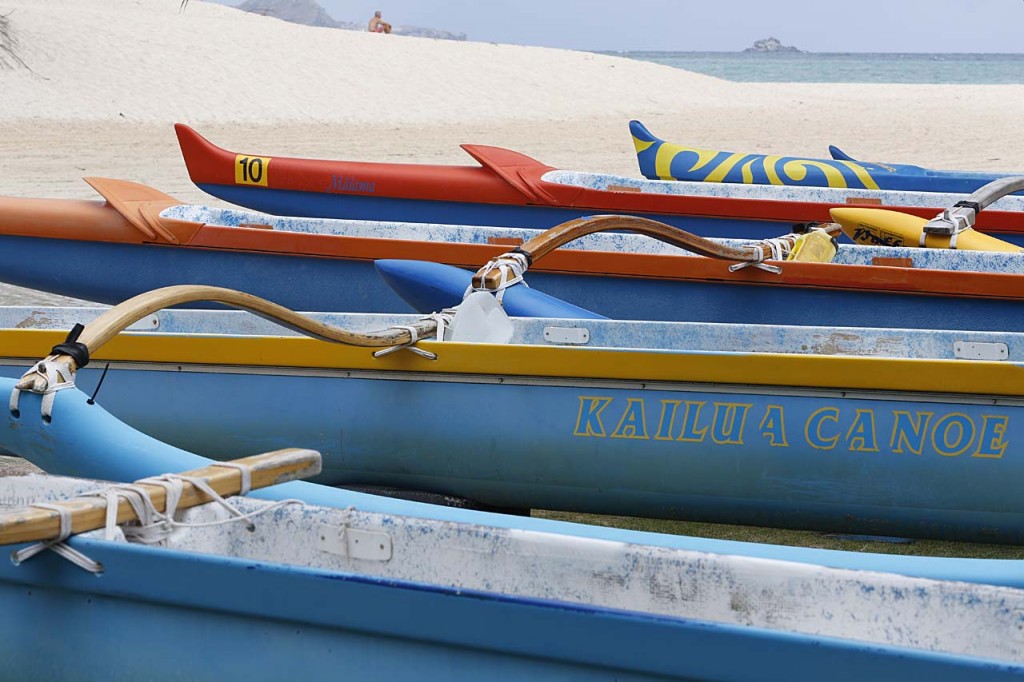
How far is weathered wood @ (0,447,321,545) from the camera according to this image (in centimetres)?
197

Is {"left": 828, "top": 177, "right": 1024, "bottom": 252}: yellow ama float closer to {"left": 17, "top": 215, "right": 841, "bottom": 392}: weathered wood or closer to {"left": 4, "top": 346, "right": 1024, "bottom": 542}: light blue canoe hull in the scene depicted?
{"left": 17, "top": 215, "right": 841, "bottom": 392}: weathered wood

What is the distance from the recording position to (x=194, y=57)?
68.0ft

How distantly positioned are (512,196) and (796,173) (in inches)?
62.3

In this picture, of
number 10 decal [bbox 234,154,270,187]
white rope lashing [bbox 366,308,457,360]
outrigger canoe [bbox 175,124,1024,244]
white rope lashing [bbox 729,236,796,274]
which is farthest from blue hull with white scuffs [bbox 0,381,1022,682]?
number 10 decal [bbox 234,154,270,187]

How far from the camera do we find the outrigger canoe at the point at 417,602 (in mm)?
1823

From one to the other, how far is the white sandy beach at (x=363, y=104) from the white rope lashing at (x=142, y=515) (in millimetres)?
7812

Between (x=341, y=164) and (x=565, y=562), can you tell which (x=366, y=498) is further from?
(x=341, y=164)

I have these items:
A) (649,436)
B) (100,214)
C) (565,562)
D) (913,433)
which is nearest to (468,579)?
(565,562)

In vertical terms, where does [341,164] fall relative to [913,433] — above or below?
above

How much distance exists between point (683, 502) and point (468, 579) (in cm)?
142

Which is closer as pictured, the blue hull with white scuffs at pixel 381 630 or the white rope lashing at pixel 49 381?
the blue hull with white scuffs at pixel 381 630

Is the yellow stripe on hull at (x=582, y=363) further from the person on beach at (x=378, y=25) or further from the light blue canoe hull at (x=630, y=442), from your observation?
the person on beach at (x=378, y=25)

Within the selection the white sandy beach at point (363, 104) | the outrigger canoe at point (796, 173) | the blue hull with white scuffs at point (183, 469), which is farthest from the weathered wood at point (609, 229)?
the white sandy beach at point (363, 104)

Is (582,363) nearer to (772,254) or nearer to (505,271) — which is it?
(505,271)
